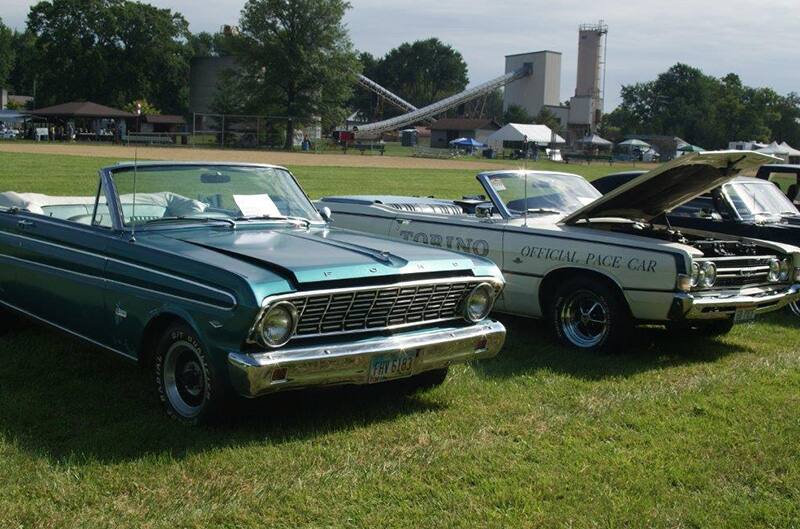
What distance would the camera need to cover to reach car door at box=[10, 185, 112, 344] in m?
5.52

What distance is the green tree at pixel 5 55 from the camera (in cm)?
10968

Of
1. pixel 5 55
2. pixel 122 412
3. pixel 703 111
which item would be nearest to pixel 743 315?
pixel 122 412

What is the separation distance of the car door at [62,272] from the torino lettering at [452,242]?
10.6ft

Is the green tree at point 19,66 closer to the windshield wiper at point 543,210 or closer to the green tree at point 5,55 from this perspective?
the green tree at point 5,55

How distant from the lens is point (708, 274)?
684 cm

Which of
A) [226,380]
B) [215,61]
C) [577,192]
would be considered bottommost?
[226,380]

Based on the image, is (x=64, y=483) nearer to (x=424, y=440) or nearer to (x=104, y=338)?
(x=104, y=338)

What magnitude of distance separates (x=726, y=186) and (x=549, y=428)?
606cm

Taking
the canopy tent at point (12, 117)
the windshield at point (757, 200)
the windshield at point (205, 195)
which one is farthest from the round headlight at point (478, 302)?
the canopy tent at point (12, 117)

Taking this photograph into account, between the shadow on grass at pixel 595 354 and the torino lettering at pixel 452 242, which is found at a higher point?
the torino lettering at pixel 452 242

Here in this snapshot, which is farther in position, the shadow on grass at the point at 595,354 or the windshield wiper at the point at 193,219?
the shadow on grass at the point at 595,354

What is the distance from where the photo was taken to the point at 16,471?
13.9 feet

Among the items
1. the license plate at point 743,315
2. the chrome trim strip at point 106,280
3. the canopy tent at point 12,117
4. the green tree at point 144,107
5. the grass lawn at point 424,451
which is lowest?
the grass lawn at point 424,451

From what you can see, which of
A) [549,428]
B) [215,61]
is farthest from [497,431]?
[215,61]
